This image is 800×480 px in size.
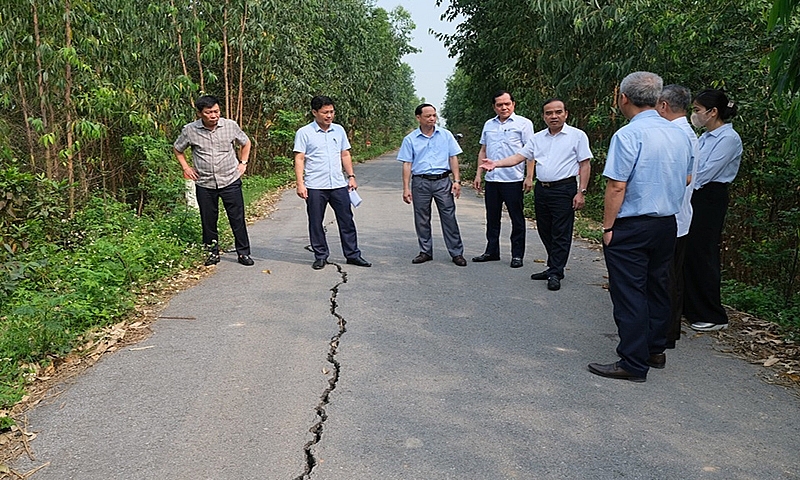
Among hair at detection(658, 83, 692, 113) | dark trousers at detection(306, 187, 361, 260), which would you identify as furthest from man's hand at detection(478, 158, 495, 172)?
hair at detection(658, 83, 692, 113)

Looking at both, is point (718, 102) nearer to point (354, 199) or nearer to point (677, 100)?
point (677, 100)

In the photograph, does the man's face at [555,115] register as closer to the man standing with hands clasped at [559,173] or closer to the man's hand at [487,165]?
the man standing with hands clasped at [559,173]

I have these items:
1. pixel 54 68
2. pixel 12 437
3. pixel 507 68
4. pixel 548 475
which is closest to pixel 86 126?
pixel 54 68

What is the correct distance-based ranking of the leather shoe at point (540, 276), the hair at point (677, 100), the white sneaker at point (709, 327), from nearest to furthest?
the hair at point (677, 100) → the white sneaker at point (709, 327) → the leather shoe at point (540, 276)

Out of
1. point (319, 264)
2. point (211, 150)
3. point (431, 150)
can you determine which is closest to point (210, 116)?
point (211, 150)

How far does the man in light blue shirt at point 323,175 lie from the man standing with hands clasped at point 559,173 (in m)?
2.05

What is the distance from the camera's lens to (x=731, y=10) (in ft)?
22.3

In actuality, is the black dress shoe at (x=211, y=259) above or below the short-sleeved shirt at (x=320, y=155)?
below

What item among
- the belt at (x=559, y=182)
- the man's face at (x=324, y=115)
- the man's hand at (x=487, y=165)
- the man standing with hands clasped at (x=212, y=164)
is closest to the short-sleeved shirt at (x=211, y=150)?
the man standing with hands clasped at (x=212, y=164)

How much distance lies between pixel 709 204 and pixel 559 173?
5.56ft

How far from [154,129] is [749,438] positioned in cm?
993

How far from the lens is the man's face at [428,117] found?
290 inches

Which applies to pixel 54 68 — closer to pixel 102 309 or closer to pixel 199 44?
pixel 102 309

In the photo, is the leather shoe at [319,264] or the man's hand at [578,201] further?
the leather shoe at [319,264]
